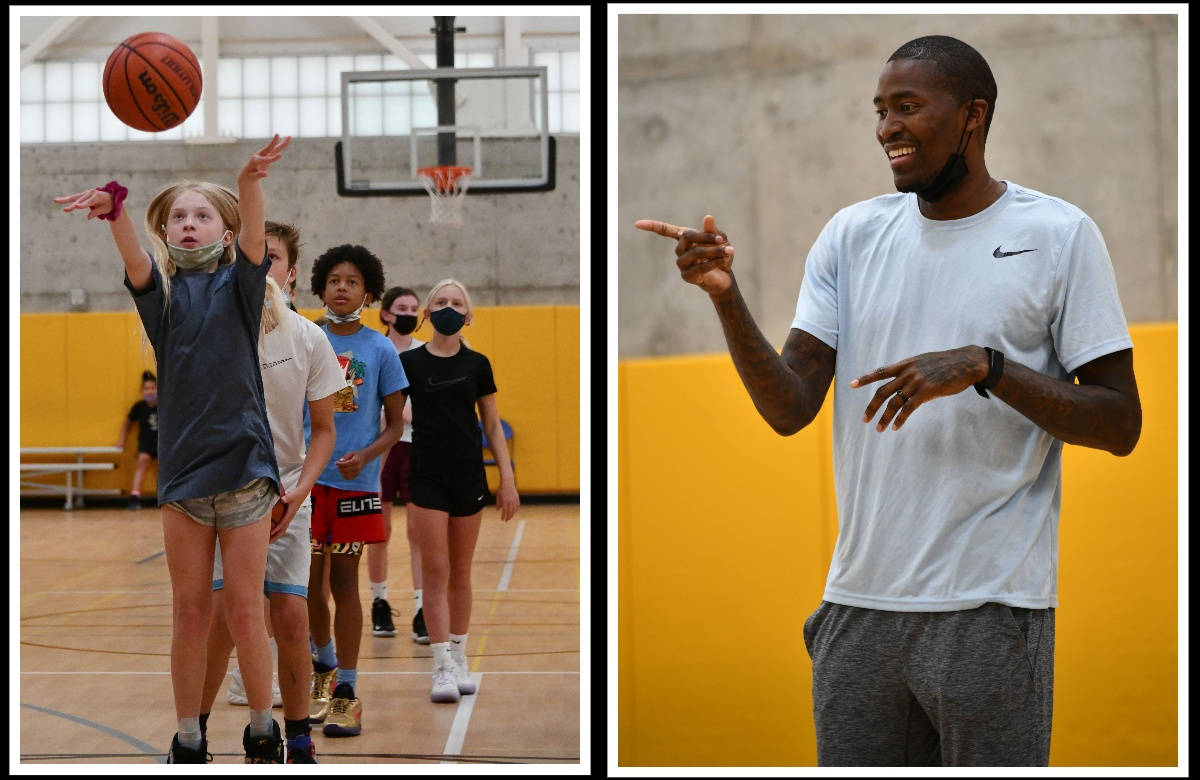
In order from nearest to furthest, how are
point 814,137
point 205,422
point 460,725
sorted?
point 205,422
point 814,137
point 460,725

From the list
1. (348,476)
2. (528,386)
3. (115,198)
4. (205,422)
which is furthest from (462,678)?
(528,386)

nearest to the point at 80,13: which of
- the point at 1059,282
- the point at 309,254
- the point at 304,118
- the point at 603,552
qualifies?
the point at 304,118

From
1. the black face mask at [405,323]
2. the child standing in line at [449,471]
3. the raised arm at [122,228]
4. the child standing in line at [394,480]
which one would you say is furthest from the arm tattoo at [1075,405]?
the child standing in line at [394,480]

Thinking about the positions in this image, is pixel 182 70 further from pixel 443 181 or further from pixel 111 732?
pixel 443 181

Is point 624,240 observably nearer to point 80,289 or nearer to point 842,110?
point 842,110

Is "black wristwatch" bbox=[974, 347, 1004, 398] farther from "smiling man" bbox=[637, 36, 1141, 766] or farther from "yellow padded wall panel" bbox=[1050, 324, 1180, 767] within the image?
"yellow padded wall panel" bbox=[1050, 324, 1180, 767]

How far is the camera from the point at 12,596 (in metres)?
2.74

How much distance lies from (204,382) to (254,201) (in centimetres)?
42

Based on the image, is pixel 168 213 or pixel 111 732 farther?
pixel 111 732

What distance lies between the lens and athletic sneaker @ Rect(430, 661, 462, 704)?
12.9 feet

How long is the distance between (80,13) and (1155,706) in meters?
11.4

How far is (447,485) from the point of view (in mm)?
3893

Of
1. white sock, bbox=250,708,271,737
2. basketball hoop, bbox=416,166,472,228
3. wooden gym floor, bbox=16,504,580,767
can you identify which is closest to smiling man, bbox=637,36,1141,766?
white sock, bbox=250,708,271,737

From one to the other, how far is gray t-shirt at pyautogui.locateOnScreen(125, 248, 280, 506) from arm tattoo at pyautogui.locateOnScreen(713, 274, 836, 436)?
1204 millimetres
